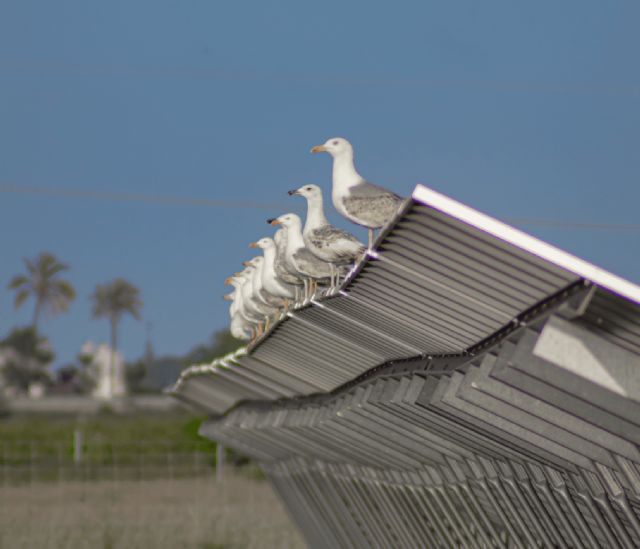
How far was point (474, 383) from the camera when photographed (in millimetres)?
8336

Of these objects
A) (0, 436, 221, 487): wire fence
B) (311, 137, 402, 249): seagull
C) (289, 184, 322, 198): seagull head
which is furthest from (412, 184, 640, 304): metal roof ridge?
(0, 436, 221, 487): wire fence

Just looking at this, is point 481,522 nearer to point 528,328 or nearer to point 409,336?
point 409,336

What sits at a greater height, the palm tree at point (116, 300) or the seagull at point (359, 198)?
the palm tree at point (116, 300)

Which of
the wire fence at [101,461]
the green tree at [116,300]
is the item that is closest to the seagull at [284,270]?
the wire fence at [101,461]

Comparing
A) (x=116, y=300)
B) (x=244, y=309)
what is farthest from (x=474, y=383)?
(x=116, y=300)

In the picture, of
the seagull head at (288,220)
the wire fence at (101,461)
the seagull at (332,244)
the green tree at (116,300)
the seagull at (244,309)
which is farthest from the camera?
the green tree at (116,300)

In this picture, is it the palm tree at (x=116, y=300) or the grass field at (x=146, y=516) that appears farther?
the palm tree at (x=116, y=300)

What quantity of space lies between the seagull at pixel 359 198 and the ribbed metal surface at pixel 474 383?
0.54 meters

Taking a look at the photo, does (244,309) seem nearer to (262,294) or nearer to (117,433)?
(262,294)

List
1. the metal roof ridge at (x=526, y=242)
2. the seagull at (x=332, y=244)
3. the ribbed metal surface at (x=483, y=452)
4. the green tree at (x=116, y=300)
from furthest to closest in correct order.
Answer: the green tree at (x=116, y=300) → the seagull at (x=332, y=244) → the ribbed metal surface at (x=483, y=452) → the metal roof ridge at (x=526, y=242)

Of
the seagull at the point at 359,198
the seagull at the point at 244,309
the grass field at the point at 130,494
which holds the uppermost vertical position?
the grass field at the point at 130,494

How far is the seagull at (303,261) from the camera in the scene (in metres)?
12.6

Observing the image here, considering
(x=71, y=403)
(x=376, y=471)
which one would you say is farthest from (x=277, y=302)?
(x=71, y=403)

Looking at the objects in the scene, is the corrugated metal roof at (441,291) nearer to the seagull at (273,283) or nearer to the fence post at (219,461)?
the seagull at (273,283)
